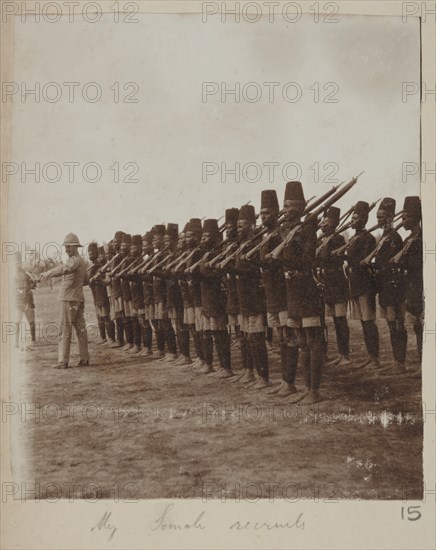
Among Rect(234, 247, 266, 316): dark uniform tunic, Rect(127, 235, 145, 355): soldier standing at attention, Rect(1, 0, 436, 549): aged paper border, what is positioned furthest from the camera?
Rect(127, 235, 145, 355): soldier standing at attention

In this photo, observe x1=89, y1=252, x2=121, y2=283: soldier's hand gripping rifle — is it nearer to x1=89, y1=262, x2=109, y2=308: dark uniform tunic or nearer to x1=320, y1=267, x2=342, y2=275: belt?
x1=89, y1=262, x2=109, y2=308: dark uniform tunic

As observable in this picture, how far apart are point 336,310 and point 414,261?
0.50 m

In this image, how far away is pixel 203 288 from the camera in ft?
12.9

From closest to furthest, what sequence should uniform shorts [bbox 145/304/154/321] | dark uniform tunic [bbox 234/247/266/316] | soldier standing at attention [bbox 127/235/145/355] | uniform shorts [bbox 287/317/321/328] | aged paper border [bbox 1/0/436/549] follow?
aged paper border [bbox 1/0/436/549]
uniform shorts [bbox 287/317/321/328]
dark uniform tunic [bbox 234/247/266/316]
soldier standing at attention [bbox 127/235/145/355]
uniform shorts [bbox 145/304/154/321]

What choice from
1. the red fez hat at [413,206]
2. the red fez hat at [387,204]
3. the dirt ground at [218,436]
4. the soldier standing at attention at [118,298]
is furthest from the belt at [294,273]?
the soldier standing at attention at [118,298]

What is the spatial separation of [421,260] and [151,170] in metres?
1.57

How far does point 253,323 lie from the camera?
150 inches

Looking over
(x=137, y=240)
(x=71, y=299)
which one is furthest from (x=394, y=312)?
(x=71, y=299)

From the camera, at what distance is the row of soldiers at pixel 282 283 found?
3.70 m

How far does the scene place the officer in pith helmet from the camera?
12.5 ft

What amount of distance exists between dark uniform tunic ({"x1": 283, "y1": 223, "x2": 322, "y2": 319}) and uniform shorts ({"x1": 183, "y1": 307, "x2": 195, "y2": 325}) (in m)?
0.58

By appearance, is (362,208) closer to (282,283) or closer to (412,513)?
(282,283)

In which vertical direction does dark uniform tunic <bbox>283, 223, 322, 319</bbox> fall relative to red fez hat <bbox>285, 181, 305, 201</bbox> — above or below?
below

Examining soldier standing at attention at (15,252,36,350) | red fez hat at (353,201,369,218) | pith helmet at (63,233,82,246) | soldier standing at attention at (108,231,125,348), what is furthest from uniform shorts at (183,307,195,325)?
red fez hat at (353,201,369,218)
